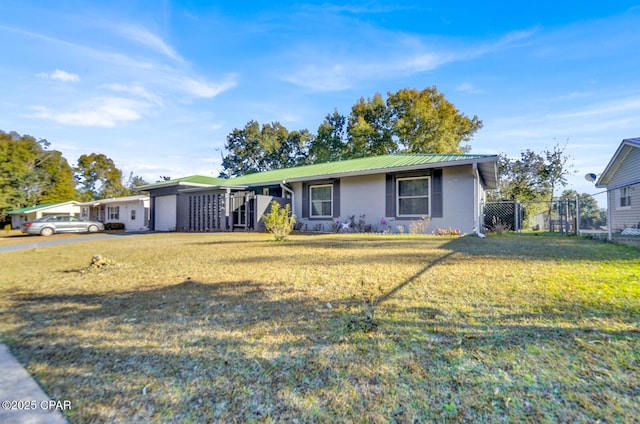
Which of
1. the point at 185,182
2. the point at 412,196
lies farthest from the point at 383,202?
the point at 185,182

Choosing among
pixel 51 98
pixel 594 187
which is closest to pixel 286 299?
pixel 51 98

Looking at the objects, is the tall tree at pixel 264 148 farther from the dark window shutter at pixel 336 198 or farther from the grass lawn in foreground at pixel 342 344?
the grass lawn in foreground at pixel 342 344

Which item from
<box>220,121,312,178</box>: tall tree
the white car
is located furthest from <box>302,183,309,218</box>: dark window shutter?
<box>220,121,312,178</box>: tall tree

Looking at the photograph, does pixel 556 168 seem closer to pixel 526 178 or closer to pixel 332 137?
pixel 526 178

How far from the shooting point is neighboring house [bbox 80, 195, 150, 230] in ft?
78.1

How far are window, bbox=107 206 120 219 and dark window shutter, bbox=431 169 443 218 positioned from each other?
27.0 m

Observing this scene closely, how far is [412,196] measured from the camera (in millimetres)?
11469

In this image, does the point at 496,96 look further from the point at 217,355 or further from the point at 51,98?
the point at 51,98

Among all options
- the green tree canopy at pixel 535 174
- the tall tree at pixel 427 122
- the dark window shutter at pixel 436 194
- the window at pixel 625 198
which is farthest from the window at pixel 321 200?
the tall tree at pixel 427 122

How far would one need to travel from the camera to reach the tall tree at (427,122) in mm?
25562

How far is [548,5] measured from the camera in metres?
9.36

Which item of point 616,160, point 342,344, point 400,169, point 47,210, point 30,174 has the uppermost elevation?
point 30,174

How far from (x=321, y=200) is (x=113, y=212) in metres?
23.3

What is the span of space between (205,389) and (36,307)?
3196 mm
